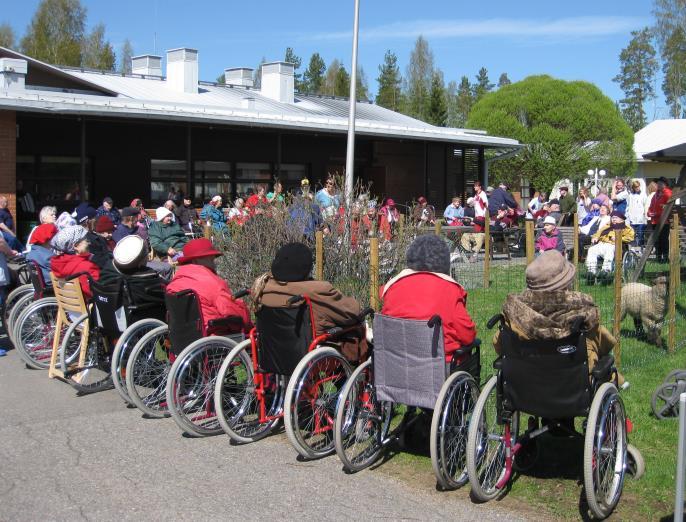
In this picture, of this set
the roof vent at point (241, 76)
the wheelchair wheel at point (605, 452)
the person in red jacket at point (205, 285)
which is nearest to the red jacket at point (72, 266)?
the person in red jacket at point (205, 285)

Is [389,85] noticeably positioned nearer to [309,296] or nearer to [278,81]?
[278,81]

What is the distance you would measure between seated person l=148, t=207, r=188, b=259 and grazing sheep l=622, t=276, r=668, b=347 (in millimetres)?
6032

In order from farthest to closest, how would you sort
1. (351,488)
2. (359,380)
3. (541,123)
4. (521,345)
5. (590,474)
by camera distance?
(541,123) → (359,380) → (351,488) → (521,345) → (590,474)

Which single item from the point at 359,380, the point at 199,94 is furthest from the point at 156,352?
the point at 199,94

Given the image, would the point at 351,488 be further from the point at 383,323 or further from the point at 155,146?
the point at 155,146

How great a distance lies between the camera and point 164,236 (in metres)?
12.6

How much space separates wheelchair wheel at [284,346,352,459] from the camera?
19.7ft

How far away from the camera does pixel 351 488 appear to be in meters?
5.64

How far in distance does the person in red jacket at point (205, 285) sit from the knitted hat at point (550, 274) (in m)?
2.79

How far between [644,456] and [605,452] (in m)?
1.15

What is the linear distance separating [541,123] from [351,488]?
134ft

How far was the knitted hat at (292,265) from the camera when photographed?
658 centimetres

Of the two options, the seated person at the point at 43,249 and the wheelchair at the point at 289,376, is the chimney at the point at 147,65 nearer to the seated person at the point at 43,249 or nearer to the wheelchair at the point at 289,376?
the seated person at the point at 43,249

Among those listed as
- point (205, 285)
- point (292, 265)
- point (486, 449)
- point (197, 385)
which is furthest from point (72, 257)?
point (486, 449)
